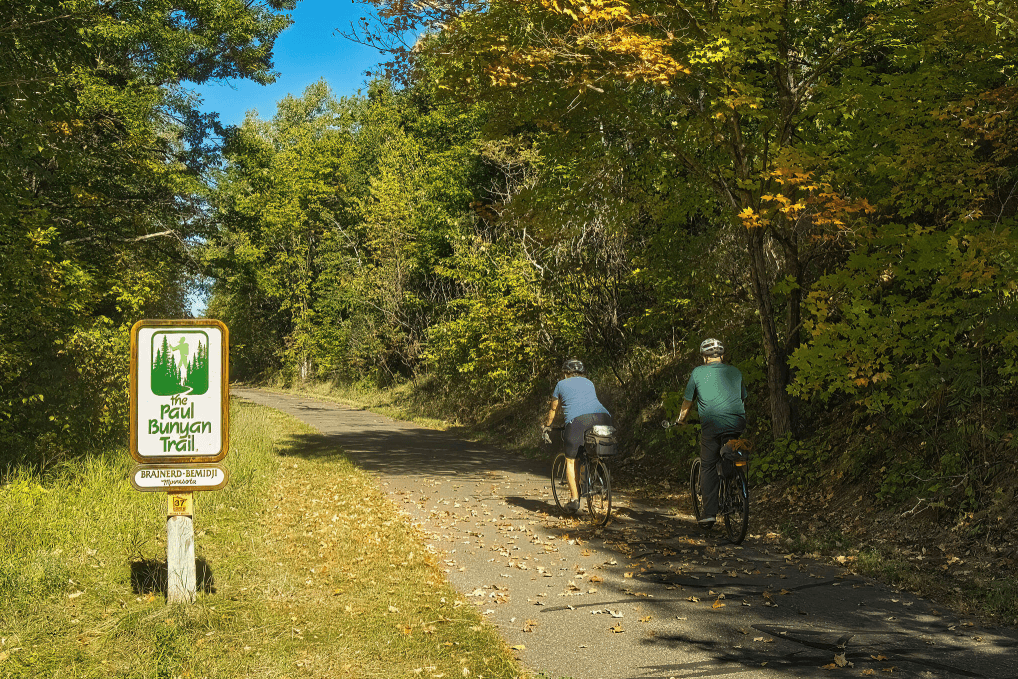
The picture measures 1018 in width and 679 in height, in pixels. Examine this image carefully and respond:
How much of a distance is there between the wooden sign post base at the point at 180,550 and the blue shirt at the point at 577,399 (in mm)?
4758

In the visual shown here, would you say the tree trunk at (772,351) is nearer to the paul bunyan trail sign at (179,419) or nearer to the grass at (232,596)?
the grass at (232,596)

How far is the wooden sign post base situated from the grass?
164mm

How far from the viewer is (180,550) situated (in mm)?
6309

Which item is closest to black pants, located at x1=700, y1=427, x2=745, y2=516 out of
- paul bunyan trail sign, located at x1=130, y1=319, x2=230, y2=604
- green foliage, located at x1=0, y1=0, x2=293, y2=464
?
paul bunyan trail sign, located at x1=130, y1=319, x2=230, y2=604

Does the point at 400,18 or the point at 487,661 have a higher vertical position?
the point at 400,18

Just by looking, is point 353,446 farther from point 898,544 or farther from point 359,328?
point 359,328

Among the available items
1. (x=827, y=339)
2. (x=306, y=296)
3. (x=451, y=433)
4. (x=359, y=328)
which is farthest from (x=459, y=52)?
(x=306, y=296)

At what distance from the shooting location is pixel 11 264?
38.4 feet

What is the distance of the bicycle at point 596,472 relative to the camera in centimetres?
952

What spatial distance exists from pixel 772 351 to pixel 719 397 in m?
3.21

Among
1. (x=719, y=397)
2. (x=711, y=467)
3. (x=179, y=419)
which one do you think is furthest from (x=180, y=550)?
(x=719, y=397)

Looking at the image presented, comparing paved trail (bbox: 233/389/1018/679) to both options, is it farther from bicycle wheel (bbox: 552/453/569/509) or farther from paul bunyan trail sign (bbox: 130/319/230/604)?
paul bunyan trail sign (bbox: 130/319/230/604)

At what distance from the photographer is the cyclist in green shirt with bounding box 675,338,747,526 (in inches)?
346

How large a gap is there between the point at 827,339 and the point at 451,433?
14.2 metres
